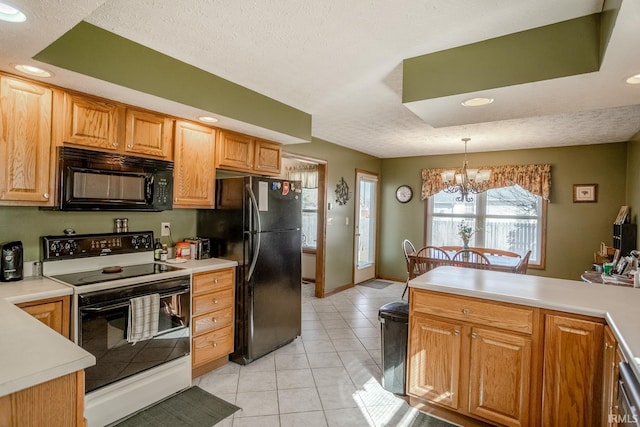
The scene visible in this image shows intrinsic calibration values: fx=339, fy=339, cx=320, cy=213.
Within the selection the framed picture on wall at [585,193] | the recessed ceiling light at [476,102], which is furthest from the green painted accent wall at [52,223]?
the framed picture on wall at [585,193]

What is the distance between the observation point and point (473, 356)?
6.70 ft

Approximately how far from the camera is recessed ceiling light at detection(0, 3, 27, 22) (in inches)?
51.5

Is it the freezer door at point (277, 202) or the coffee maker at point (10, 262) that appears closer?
the coffee maker at point (10, 262)

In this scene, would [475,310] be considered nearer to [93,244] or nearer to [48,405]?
[48,405]

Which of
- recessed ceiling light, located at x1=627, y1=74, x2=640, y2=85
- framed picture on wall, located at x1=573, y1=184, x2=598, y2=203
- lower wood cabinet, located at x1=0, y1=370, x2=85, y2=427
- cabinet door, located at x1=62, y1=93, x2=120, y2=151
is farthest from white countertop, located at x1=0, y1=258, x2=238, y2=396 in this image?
framed picture on wall, located at x1=573, y1=184, x2=598, y2=203

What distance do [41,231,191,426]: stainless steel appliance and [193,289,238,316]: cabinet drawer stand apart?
11cm

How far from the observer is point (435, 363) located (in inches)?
85.9

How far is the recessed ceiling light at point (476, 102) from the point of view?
223 centimetres

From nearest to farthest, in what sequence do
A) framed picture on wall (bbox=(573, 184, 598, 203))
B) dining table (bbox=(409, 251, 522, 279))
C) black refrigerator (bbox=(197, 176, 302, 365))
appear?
black refrigerator (bbox=(197, 176, 302, 365))
dining table (bbox=(409, 251, 522, 279))
framed picture on wall (bbox=(573, 184, 598, 203))

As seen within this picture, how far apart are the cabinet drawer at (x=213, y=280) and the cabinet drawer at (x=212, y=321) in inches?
8.2

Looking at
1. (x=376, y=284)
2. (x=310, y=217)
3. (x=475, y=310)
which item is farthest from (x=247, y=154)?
(x=376, y=284)

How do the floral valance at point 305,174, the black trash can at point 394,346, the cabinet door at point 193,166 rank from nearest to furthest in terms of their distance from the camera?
1. the black trash can at point 394,346
2. the cabinet door at point 193,166
3. the floral valance at point 305,174

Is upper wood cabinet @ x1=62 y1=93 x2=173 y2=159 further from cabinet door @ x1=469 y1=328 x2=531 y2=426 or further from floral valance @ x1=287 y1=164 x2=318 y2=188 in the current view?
floral valance @ x1=287 y1=164 x2=318 y2=188

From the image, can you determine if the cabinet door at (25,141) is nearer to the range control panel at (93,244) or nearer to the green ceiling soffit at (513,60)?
the range control panel at (93,244)
